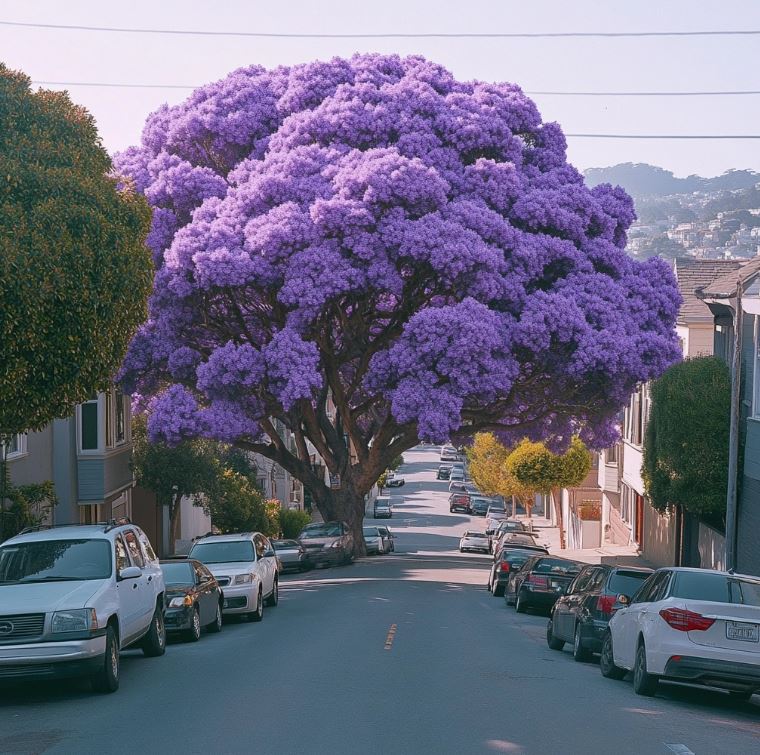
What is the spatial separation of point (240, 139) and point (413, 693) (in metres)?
26.2

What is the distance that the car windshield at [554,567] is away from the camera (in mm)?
26531

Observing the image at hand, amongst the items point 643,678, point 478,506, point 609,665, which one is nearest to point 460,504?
point 478,506

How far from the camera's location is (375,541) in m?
51.4

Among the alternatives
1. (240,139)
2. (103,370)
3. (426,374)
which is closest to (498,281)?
(426,374)

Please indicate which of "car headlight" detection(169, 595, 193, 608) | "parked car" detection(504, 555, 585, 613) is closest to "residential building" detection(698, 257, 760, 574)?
"parked car" detection(504, 555, 585, 613)

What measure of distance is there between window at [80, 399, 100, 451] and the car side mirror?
20.0 m

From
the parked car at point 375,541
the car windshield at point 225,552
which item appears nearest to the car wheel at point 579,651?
the car windshield at point 225,552

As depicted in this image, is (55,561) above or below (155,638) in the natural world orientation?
above

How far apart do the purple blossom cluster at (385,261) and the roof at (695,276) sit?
414 cm

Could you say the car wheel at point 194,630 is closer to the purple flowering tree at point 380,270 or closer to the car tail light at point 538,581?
the car tail light at point 538,581

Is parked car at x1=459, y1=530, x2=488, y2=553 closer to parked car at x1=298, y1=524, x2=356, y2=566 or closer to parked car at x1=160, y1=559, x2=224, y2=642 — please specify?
parked car at x1=298, y1=524, x2=356, y2=566

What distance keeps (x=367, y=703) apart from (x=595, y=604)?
21.2ft

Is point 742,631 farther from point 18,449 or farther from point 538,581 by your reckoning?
point 18,449

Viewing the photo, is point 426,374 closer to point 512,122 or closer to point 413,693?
point 512,122
